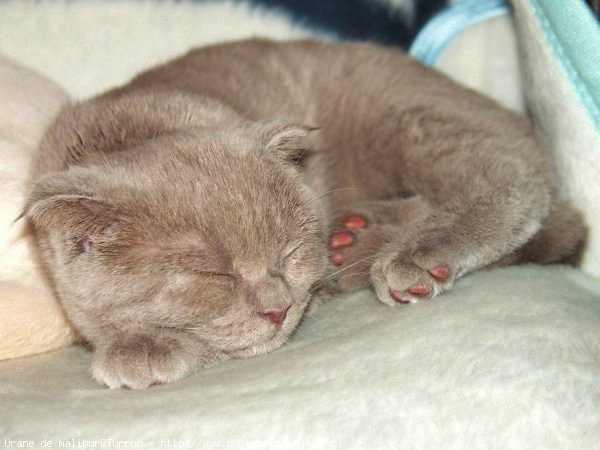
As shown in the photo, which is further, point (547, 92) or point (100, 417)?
point (547, 92)

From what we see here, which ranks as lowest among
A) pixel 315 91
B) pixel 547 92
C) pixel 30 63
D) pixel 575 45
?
pixel 30 63

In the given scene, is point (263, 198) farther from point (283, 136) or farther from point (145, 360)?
point (145, 360)

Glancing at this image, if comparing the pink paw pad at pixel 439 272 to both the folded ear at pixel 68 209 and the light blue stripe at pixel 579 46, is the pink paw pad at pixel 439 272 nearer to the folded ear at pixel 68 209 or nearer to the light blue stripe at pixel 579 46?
the light blue stripe at pixel 579 46

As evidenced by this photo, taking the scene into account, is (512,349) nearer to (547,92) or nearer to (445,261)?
(445,261)

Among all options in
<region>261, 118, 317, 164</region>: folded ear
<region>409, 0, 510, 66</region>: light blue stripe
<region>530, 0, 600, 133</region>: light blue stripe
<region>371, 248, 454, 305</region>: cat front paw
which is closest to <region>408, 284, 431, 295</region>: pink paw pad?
<region>371, 248, 454, 305</region>: cat front paw

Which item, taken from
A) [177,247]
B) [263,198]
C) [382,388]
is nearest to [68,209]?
[177,247]

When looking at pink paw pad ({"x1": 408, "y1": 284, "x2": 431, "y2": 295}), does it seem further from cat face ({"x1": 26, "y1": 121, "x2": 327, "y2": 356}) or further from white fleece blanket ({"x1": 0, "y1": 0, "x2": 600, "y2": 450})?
cat face ({"x1": 26, "y1": 121, "x2": 327, "y2": 356})

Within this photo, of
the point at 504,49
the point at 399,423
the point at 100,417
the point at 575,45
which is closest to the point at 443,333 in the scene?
the point at 399,423
